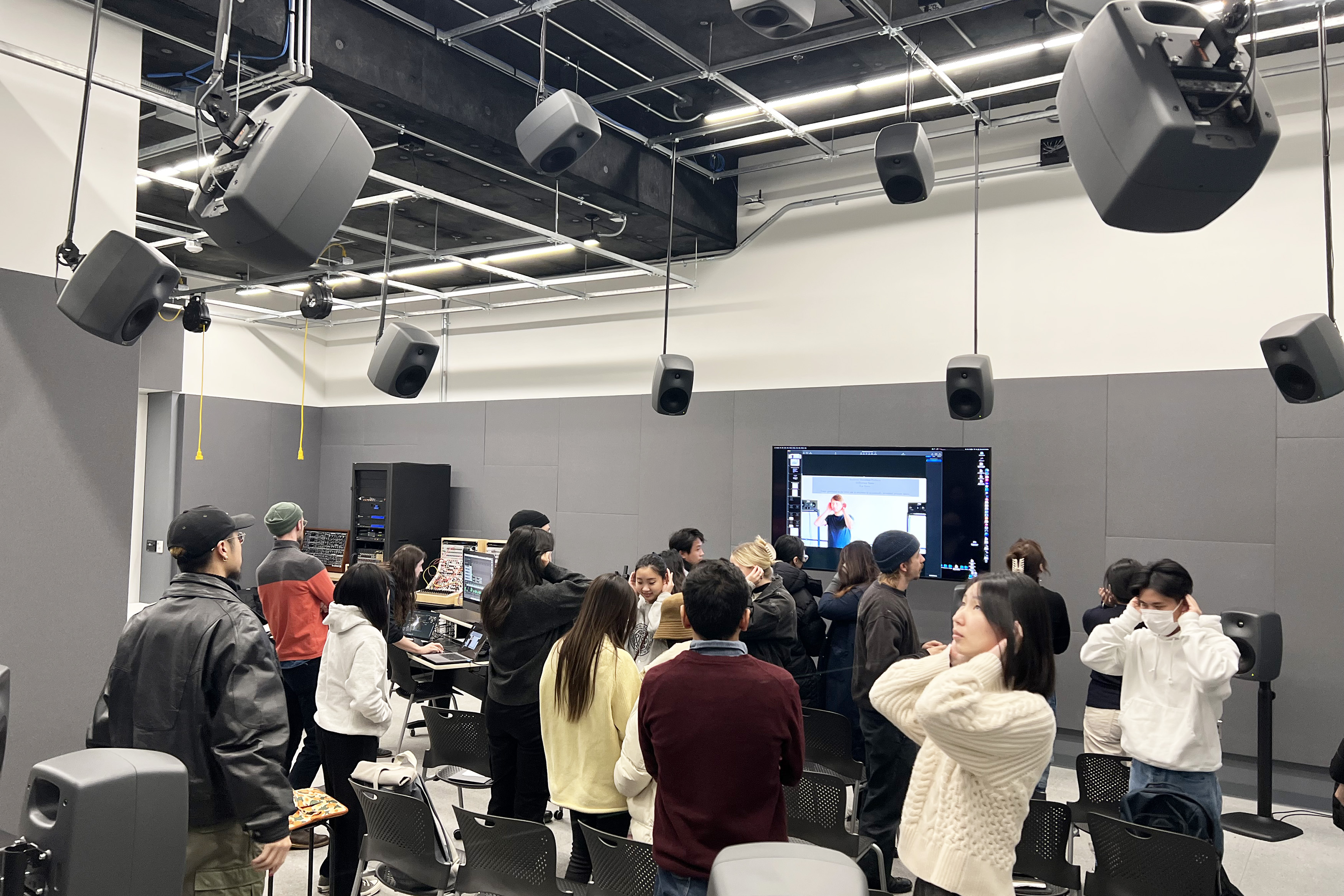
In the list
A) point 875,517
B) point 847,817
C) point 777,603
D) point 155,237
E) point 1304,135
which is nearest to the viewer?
point 777,603

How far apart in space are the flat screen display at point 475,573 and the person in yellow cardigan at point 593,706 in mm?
4493

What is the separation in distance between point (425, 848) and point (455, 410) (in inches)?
277

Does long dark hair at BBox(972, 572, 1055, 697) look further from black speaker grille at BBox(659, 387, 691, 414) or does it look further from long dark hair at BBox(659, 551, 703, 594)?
black speaker grille at BBox(659, 387, 691, 414)

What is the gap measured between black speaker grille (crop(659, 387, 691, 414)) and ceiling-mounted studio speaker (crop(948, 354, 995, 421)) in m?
1.69

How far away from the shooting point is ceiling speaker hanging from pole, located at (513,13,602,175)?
12.3ft

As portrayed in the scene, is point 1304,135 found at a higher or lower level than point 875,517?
higher

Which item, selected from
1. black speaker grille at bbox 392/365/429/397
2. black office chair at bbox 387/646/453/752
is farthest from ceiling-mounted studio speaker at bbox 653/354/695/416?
black office chair at bbox 387/646/453/752

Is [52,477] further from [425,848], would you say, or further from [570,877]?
[570,877]

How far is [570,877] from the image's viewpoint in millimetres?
3176

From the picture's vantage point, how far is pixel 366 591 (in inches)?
146

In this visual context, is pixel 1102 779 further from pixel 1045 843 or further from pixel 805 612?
pixel 805 612

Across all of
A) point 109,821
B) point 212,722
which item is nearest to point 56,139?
point 212,722

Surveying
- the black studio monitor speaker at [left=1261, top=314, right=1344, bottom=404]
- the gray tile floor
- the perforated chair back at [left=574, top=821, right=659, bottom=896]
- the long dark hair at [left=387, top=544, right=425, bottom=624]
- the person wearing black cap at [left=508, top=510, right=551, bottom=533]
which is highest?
the black studio monitor speaker at [left=1261, top=314, right=1344, bottom=404]

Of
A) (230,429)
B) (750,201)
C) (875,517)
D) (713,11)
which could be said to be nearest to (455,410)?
(230,429)
